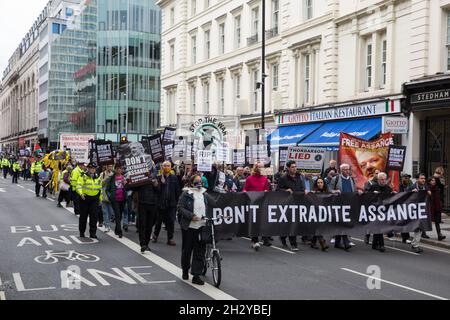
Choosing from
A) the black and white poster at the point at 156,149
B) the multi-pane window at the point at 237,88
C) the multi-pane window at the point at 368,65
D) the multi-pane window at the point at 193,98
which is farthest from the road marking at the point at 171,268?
the multi-pane window at the point at 193,98

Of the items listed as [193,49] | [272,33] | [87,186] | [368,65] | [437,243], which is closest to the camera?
[437,243]

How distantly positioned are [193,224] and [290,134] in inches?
806

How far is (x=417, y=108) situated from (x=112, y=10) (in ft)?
171

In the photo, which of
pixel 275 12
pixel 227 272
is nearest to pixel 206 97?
pixel 275 12

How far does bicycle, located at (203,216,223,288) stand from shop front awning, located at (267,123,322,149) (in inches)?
688

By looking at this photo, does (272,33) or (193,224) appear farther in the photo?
(272,33)

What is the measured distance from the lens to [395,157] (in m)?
15.8

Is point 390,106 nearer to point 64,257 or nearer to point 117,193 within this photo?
point 117,193

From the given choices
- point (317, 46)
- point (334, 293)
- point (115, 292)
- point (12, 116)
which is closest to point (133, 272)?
point (115, 292)

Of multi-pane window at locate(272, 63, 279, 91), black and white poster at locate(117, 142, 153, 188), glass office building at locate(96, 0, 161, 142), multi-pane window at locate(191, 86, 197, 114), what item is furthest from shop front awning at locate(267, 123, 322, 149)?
glass office building at locate(96, 0, 161, 142)

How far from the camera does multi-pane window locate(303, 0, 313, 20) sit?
28.7 m

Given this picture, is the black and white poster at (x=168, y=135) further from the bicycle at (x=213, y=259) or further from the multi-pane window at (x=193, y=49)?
the multi-pane window at (x=193, y=49)

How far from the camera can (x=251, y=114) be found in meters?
34.2

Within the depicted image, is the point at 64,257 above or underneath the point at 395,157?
underneath
